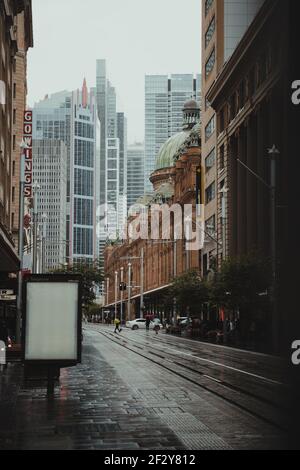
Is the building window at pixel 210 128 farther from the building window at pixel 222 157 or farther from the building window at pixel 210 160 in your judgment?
the building window at pixel 222 157

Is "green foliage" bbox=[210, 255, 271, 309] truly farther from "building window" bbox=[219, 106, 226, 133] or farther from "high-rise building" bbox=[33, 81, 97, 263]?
"building window" bbox=[219, 106, 226, 133]

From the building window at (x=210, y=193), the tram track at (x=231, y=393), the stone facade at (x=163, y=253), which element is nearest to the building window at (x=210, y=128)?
the stone facade at (x=163, y=253)

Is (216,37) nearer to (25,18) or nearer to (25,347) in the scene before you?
(25,18)

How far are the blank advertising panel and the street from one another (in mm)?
953

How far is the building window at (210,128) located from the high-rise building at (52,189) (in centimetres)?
1779

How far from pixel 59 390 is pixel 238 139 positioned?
48.0 metres

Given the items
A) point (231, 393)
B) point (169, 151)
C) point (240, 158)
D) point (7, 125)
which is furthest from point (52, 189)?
point (169, 151)

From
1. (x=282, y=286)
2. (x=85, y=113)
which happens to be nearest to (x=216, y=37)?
(x=85, y=113)

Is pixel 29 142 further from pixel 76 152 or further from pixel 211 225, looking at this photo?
pixel 211 225

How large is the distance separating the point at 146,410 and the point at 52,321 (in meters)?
2.79

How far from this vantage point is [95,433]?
9906mm

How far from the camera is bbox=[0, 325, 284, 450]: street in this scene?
8.81 m
